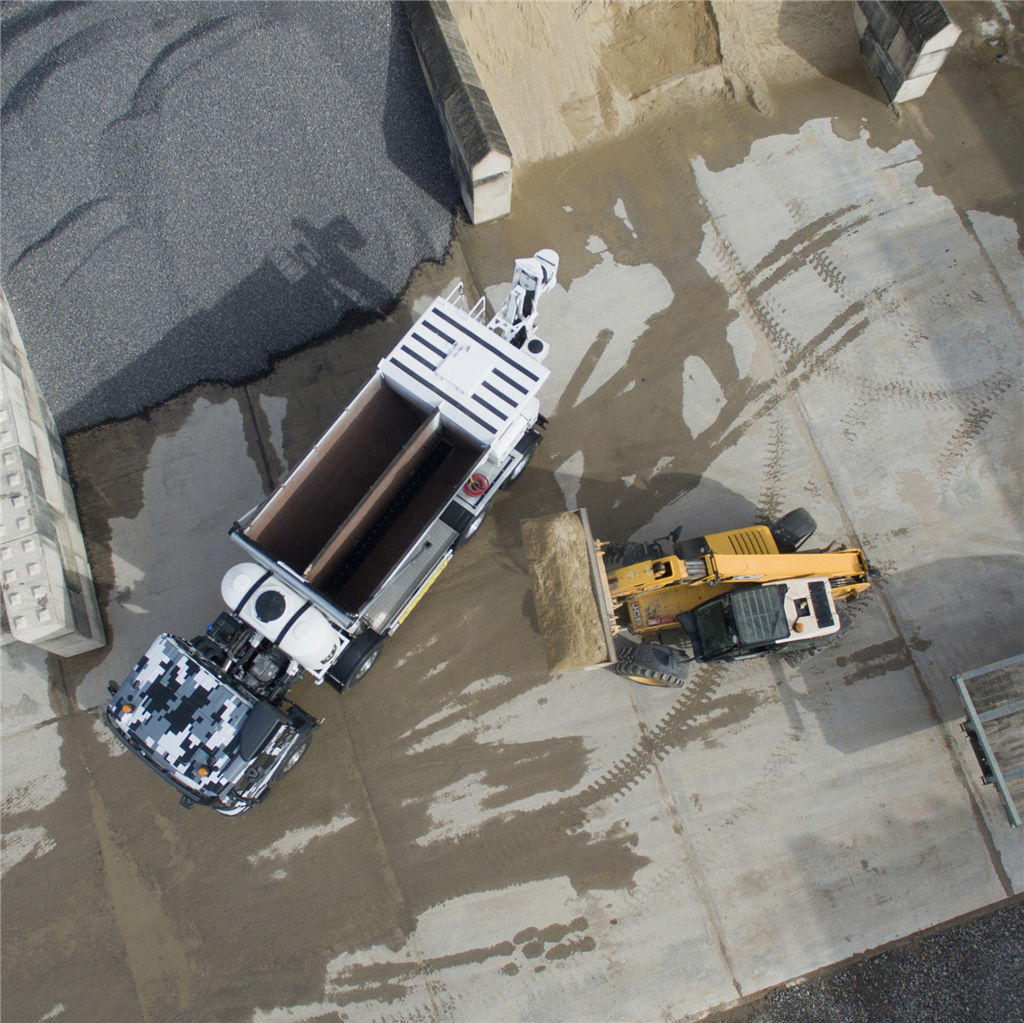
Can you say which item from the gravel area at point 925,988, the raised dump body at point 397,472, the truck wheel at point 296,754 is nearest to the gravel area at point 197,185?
the raised dump body at point 397,472

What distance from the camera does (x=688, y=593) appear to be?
397 inches

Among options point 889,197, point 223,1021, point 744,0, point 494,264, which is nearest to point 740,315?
point 889,197

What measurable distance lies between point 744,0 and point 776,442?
935 cm

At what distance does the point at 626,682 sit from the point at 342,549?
528 centimetres

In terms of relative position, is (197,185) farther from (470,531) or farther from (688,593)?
(688,593)

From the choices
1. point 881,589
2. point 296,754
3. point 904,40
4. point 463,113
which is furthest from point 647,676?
point 904,40

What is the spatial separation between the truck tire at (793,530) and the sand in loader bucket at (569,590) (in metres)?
3.17

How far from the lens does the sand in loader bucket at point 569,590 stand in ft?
31.6

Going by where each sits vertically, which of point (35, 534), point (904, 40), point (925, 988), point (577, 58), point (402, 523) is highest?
point (577, 58)

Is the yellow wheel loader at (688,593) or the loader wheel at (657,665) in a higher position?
the yellow wheel loader at (688,593)

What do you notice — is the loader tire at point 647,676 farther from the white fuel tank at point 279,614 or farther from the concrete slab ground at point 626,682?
the white fuel tank at point 279,614

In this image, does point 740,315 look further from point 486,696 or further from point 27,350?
point 27,350

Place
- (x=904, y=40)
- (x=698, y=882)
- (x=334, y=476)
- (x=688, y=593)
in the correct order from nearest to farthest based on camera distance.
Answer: (x=334, y=476) < (x=688, y=593) < (x=698, y=882) < (x=904, y=40)

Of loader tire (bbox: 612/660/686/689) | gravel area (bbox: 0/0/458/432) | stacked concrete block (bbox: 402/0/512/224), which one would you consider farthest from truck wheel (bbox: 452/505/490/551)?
stacked concrete block (bbox: 402/0/512/224)
